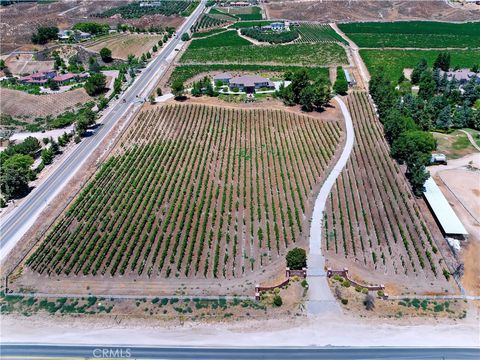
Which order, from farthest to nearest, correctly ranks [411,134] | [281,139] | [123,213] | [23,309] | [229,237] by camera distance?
[281,139] → [411,134] → [123,213] → [229,237] → [23,309]

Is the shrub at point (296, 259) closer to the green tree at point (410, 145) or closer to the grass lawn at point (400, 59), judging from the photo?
the green tree at point (410, 145)

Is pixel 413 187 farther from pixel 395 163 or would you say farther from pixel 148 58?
pixel 148 58

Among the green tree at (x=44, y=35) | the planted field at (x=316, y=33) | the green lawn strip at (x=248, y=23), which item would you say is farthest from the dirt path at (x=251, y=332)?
the green lawn strip at (x=248, y=23)

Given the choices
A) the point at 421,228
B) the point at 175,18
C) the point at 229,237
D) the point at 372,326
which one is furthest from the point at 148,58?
the point at 372,326

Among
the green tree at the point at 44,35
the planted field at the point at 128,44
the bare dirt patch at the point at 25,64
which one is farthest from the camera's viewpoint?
the green tree at the point at 44,35

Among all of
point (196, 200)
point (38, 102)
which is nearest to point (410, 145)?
point (196, 200)

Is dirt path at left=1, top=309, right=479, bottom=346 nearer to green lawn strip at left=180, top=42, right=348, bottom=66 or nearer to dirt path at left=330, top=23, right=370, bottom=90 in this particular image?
dirt path at left=330, top=23, right=370, bottom=90

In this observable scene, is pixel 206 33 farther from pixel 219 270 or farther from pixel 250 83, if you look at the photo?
pixel 219 270
